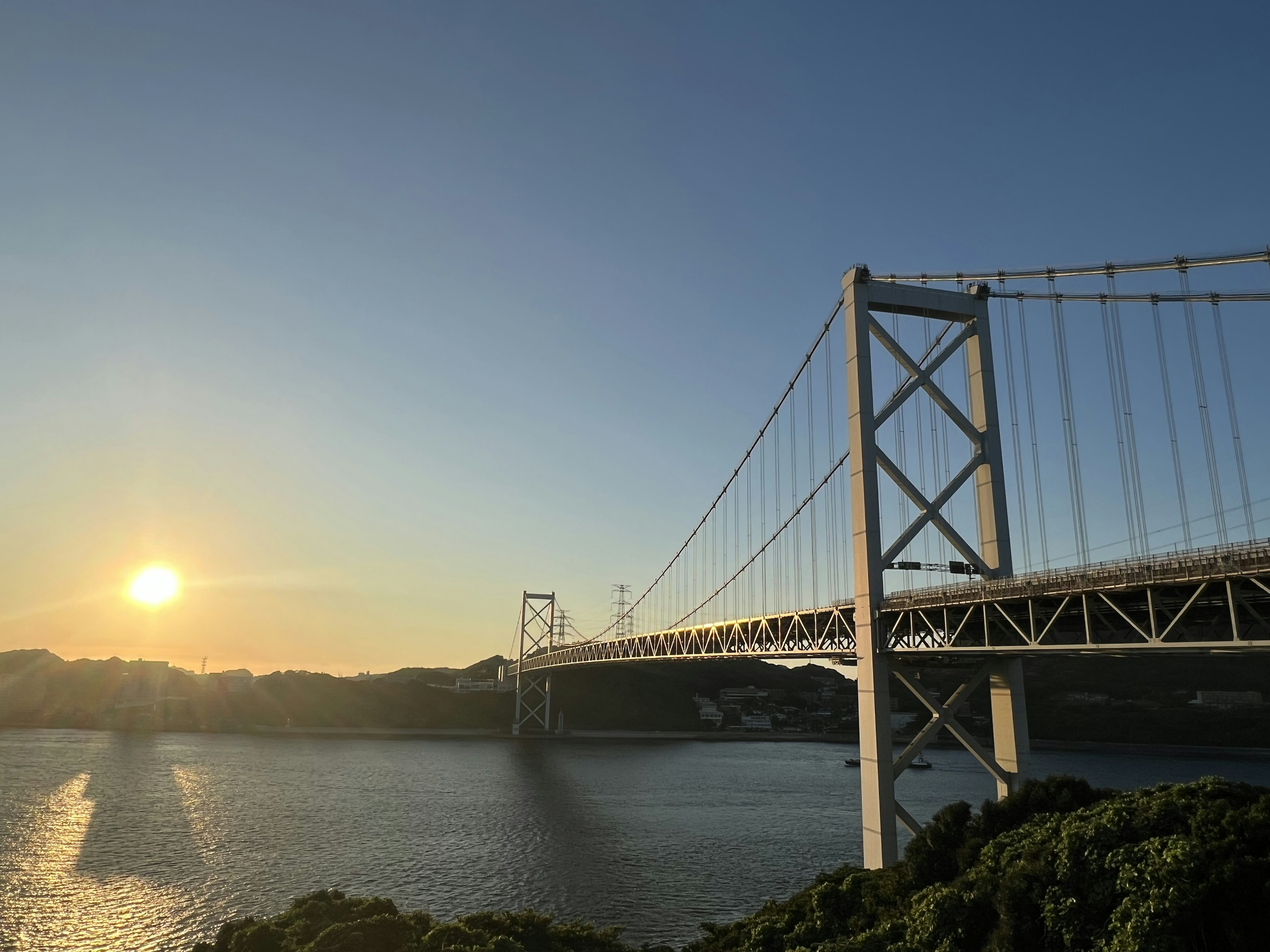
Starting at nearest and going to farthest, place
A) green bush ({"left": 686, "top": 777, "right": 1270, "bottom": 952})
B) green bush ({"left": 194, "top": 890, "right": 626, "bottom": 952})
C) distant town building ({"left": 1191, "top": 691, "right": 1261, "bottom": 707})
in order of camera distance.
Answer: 1. green bush ({"left": 686, "top": 777, "right": 1270, "bottom": 952})
2. green bush ({"left": 194, "top": 890, "right": 626, "bottom": 952})
3. distant town building ({"left": 1191, "top": 691, "right": 1261, "bottom": 707})

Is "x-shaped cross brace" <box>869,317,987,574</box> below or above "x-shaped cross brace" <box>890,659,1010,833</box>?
above

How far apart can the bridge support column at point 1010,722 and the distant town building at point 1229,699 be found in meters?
98.0

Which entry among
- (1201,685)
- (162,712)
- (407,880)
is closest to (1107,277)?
(407,880)

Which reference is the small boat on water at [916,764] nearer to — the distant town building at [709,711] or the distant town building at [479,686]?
the distant town building at [709,711]

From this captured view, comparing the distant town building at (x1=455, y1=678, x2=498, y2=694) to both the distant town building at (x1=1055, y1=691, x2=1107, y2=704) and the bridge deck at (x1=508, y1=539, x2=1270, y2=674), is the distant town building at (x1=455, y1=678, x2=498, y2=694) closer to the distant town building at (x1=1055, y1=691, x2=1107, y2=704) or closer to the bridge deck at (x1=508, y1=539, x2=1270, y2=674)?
the distant town building at (x1=1055, y1=691, x2=1107, y2=704)

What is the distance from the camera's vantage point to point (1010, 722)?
22.9 metres

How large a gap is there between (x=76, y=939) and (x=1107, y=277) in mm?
37240

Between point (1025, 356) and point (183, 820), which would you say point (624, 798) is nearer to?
point (183, 820)

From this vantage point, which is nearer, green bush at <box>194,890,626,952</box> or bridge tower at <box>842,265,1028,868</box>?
green bush at <box>194,890,626,952</box>

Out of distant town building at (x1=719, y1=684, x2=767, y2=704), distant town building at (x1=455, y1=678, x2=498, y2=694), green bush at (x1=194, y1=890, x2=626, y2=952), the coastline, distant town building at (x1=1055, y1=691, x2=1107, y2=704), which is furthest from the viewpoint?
distant town building at (x1=719, y1=684, x2=767, y2=704)

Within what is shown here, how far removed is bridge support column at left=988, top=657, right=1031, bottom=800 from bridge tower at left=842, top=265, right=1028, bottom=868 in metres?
0.03

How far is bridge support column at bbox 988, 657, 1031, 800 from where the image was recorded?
2244cm

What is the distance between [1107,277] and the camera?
957 inches

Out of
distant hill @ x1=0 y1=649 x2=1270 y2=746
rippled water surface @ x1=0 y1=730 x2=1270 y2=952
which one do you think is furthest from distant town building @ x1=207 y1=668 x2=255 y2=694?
rippled water surface @ x1=0 y1=730 x2=1270 y2=952
